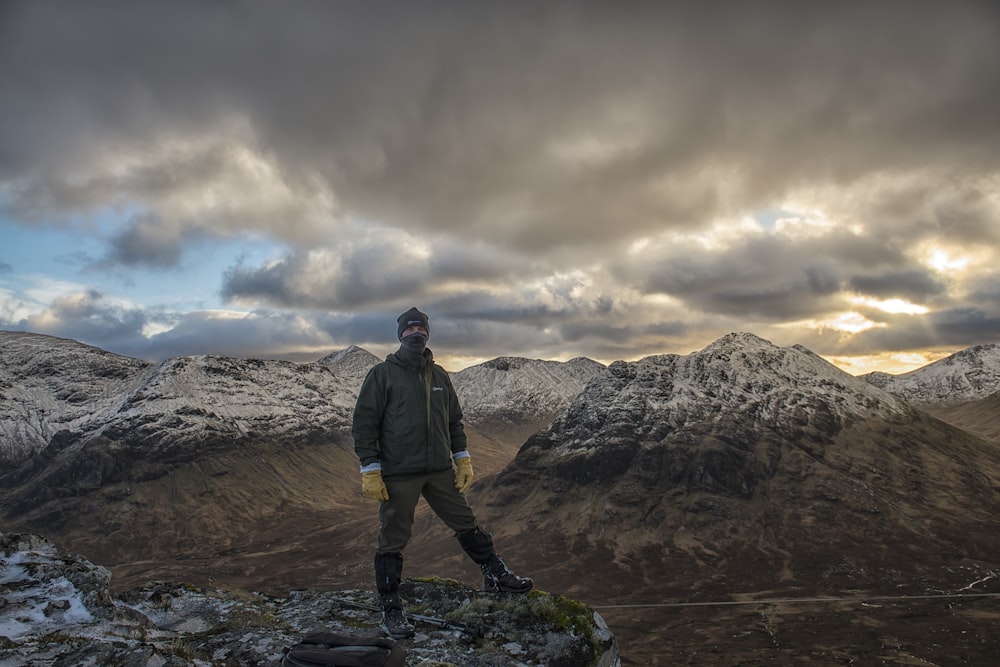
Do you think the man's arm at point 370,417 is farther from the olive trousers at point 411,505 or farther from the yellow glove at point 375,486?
the olive trousers at point 411,505

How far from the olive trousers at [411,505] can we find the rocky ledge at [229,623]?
1021 mm

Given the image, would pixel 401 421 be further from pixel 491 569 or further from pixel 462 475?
pixel 491 569

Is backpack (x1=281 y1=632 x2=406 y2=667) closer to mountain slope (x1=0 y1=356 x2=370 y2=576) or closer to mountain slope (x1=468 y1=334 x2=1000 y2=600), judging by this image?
mountain slope (x1=468 y1=334 x2=1000 y2=600)

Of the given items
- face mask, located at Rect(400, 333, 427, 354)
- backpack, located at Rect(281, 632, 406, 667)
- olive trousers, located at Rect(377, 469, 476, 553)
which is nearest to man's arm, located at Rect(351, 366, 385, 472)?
olive trousers, located at Rect(377, 469, 476, 553)

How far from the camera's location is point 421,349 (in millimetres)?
9469

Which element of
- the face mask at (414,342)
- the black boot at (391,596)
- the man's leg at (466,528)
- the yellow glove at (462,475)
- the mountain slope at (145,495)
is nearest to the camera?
the black boot at (391,596)

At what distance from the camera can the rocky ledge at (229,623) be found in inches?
226

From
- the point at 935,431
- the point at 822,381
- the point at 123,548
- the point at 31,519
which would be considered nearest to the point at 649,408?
the point at 822,381

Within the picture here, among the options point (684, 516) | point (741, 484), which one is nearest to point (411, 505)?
point (684, 516)

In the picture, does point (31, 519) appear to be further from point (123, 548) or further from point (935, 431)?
point (935, 431)

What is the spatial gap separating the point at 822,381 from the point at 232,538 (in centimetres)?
17262

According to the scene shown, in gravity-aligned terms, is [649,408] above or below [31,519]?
above

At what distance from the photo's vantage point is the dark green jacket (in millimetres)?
8812

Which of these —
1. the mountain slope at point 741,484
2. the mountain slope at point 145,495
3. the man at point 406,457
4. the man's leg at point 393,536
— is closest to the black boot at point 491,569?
the man at point 406,457
